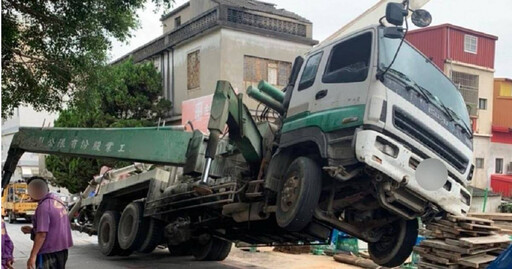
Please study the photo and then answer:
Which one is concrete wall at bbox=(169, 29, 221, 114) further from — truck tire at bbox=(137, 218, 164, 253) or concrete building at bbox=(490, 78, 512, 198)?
concrete building at bbox=(490, 78, 512, 198)

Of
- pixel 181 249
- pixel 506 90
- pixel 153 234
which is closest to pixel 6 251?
pixel 153 234

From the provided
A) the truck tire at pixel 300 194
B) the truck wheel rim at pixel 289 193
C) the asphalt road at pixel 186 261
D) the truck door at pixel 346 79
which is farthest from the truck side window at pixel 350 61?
the asphalt road at pixel 186 261

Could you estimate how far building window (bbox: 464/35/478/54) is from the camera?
74.6 ft

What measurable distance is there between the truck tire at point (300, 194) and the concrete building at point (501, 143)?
19.2 m

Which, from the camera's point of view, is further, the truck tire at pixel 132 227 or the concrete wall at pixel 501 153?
the concrete wall at pixel 501 153

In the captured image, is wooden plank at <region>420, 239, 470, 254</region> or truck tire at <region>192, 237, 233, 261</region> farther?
truck tire at <region>192, 237, 233, 261</region>

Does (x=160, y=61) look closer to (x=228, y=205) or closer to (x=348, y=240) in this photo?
(x=348, y=240)

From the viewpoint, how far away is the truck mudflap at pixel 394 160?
205 inches

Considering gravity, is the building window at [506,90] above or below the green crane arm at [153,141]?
above

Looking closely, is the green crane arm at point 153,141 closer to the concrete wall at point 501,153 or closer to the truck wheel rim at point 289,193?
the truck wheel rim at point 289,193

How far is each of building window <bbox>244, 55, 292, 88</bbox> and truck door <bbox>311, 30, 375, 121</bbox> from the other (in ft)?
45.8

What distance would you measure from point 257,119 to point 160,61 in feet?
56.1

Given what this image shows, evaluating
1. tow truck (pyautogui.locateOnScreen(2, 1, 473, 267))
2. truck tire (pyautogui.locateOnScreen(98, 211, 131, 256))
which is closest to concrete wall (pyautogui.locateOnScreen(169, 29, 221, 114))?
truck tire (pyautogui.locateOnScreen(98, 211, 131, 256))

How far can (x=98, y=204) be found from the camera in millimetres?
11523
